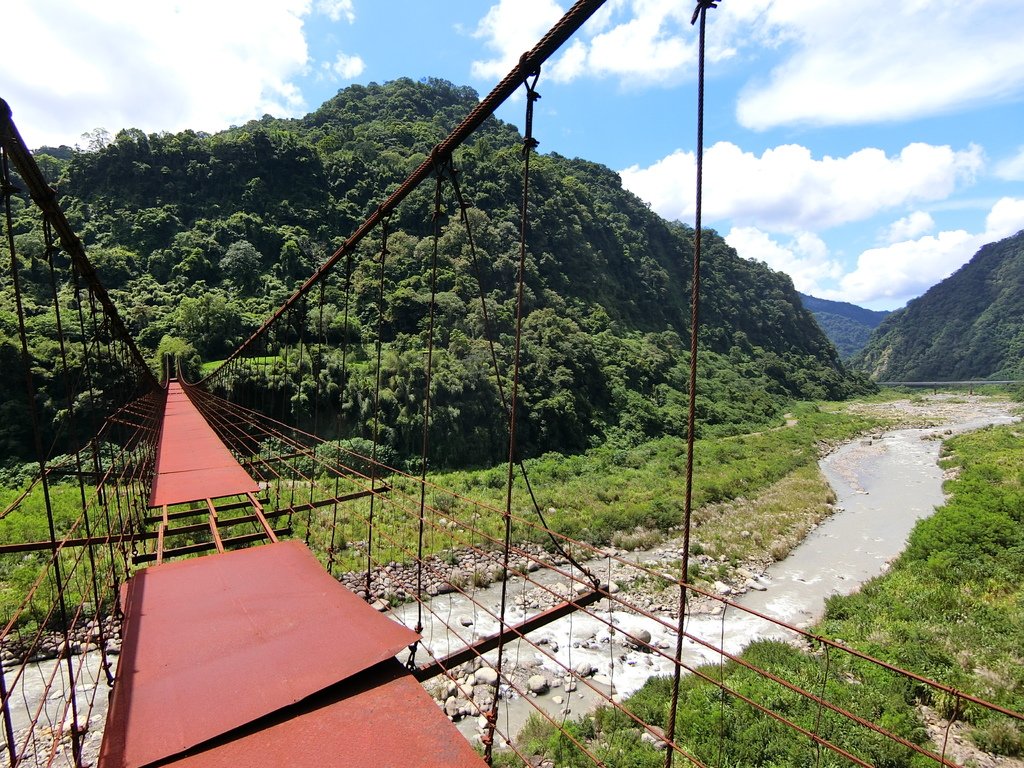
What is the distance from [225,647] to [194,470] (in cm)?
276

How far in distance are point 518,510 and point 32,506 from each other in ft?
35.4

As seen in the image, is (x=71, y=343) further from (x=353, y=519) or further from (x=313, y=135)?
(x=313, y=135)

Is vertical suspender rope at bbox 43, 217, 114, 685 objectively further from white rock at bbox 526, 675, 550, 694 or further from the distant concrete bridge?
the distant concrete bridge

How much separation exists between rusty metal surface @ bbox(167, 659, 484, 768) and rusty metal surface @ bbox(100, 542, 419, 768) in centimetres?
5

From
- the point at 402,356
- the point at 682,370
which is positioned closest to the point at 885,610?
the point at 402,356

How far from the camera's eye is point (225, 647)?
1.88 m

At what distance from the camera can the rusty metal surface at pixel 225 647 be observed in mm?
1562

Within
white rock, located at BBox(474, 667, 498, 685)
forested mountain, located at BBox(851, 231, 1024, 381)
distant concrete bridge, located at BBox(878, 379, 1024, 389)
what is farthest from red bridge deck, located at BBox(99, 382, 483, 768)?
forested mountain, located at BBox(851, 231, 1024, 381)

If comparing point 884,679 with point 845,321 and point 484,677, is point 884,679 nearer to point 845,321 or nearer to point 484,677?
point 484,677

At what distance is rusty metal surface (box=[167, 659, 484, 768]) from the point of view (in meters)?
1.43

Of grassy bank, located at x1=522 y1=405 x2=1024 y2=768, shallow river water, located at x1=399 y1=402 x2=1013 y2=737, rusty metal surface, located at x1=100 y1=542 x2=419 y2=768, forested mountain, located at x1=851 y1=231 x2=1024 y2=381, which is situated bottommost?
shallow river water, located at x1=399 y1=402 x2=1013 y2=737

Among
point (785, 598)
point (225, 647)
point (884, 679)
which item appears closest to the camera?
point (225, 647)

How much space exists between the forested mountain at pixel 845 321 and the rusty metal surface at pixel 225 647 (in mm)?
137927

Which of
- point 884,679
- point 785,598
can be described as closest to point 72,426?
point 884,679
